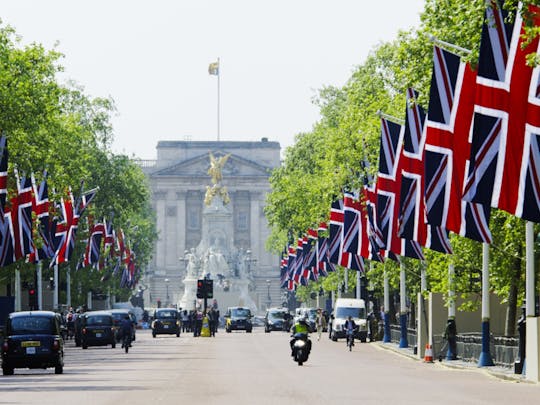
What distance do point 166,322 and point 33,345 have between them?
5676 centimetres

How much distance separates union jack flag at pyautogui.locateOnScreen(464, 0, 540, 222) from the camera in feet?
106

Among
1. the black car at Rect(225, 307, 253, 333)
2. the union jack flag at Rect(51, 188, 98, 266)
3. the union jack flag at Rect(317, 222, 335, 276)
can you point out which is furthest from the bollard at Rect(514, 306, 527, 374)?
the black car at Rect(225, 307, 253, 333)

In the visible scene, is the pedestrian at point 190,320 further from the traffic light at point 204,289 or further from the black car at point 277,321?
the traffic light at point 204,289

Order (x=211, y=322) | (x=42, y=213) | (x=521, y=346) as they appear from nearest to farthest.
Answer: (x=521, y=346) < (x=42, y=213) < (x=211, y=322)

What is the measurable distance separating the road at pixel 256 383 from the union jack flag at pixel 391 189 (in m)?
3.66

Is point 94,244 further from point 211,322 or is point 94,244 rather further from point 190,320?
point 190,320

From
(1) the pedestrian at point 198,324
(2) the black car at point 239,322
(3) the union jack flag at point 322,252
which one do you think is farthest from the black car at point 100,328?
(2) the black car at point 239,322

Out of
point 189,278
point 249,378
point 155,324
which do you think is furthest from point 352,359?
point 189,278

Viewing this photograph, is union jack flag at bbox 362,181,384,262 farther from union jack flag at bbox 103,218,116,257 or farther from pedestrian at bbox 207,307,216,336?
pedestrian at bbox 207,307,216,336

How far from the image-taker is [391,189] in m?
52.1

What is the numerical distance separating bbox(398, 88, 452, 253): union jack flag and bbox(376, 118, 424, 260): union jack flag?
141 inches

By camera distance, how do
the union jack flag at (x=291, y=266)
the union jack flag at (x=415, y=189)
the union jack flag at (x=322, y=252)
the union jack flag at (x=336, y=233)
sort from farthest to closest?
the union jack flag at (x=291, y=266) < the union jack flag at (x=322, y=252) < the union jack flag at (x=336, y=233) < the union jack flag at (x=415, y=189)

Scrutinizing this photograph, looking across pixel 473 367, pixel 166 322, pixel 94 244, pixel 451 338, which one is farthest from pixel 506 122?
pixel 166 322

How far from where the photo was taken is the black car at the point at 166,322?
10200 cm
